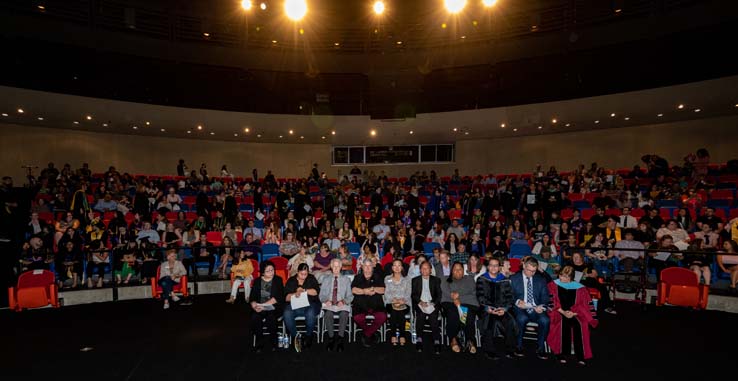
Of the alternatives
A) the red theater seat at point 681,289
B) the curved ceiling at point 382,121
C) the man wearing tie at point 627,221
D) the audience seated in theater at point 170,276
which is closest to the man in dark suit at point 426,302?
the red theater seat at point 681,289

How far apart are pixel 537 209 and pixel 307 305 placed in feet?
28.3

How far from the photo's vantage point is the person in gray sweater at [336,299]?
210 inches

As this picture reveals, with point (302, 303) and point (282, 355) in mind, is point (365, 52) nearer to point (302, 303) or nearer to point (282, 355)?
point (302, 303)

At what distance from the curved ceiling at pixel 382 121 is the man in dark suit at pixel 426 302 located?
9384mm

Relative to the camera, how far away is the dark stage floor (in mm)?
4332

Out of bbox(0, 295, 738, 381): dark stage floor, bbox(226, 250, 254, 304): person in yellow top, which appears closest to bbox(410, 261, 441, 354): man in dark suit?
bbox(0, 295, 738, 381): dark stage floor

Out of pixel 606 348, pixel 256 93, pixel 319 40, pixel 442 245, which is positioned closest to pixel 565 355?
pixel 606 348

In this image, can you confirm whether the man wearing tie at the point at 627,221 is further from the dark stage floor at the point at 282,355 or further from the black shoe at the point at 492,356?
the black shoe at the point at 492,356

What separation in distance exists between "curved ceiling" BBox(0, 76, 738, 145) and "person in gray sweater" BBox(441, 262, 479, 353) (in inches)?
372

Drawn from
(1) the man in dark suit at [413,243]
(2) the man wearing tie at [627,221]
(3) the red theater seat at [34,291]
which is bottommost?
(3) the red theater seat at [34,291]

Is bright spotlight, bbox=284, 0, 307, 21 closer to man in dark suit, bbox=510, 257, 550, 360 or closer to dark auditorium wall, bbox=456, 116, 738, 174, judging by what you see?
man in dark suit, bbox=510, 257, 550, 360

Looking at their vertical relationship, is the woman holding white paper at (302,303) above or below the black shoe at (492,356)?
above

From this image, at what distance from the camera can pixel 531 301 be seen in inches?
200

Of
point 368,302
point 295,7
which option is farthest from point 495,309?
point 295,7
